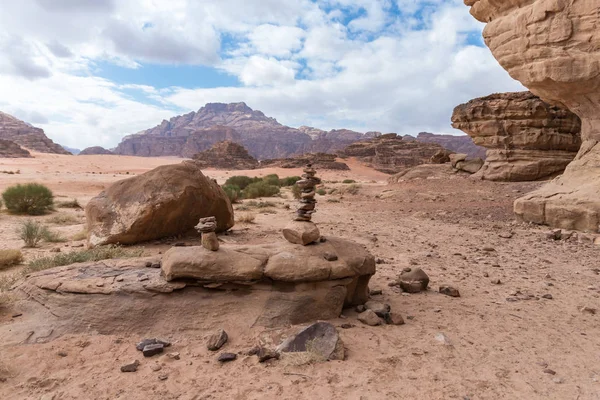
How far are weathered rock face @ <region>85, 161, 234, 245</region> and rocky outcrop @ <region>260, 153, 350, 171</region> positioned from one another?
3954 cm

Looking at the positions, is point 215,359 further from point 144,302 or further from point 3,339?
point 3,339

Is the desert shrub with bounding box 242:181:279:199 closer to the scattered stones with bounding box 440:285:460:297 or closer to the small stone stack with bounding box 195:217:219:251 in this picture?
the scattered stones with bounding box 440:285:460:297

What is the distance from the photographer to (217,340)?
10.8 feet

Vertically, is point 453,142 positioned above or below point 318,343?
above

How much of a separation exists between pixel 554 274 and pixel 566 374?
120 inches

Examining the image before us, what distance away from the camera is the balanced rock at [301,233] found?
4.22m

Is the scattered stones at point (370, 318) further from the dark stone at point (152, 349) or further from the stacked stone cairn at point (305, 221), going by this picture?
the dark stone at point (152, 349)

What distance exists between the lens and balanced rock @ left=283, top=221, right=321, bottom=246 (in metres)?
4.22

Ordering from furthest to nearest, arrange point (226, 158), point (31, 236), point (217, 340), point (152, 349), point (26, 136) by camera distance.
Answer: point (26, 136)
point (226, 158)
point (31, 236)
point (217, 340)
point (152, 349)

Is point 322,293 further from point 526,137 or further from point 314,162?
point 314,162

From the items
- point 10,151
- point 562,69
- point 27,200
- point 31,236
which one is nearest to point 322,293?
point 31,236

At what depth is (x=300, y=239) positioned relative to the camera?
4234 millimetres

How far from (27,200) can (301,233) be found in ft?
36.3

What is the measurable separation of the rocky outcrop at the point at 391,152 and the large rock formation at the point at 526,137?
28217mm
